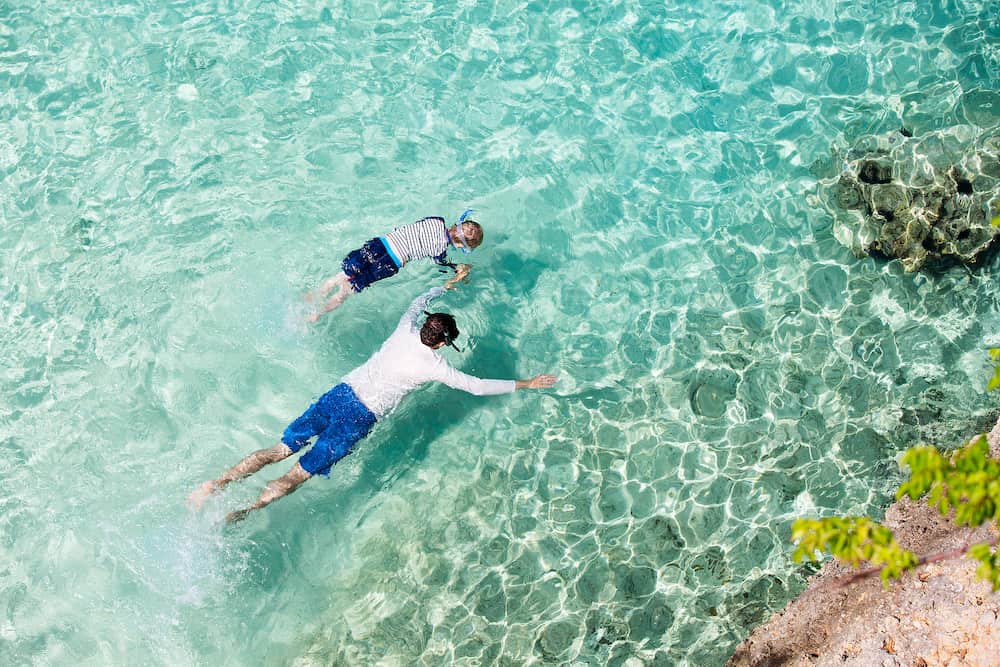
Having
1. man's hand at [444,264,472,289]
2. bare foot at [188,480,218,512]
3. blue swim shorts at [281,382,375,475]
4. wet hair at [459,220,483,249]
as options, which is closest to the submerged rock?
wet hair at [459,220,483,249]

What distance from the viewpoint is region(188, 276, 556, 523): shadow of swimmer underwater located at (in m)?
8.29

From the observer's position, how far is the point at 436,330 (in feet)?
26.5

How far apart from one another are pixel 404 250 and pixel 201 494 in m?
3.36

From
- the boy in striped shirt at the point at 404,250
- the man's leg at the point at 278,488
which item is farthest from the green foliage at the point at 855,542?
the boy in striped shirt at the point at 404,250

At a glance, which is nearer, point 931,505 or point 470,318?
point 931,505

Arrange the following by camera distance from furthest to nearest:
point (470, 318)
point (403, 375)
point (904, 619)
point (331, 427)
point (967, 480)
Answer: point (470, 318) → point (331, 427) → point (403, 375) → point (904, 619) → point (967, 480)

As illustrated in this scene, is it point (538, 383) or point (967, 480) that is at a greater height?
point (967, 480)

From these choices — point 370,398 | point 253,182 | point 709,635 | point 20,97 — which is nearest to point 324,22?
point 253,182

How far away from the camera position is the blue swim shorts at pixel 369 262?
944cm

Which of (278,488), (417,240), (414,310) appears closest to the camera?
(278,488)

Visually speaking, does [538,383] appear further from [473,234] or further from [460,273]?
[473,234]

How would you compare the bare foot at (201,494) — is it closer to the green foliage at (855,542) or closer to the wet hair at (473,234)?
the wet hair at (473,234)

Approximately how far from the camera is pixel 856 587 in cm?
752

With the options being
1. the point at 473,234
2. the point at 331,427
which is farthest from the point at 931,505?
the point at 473,234
